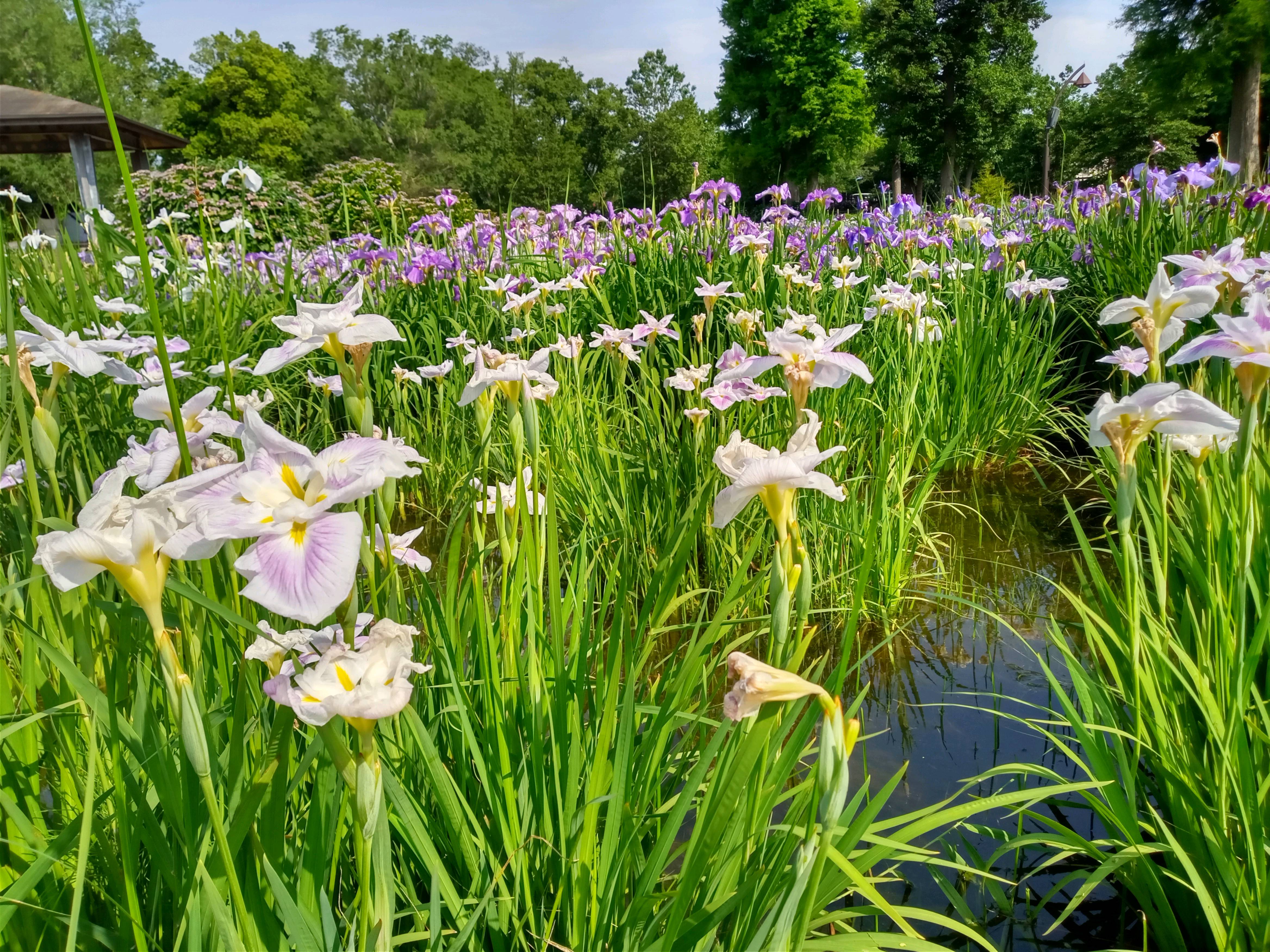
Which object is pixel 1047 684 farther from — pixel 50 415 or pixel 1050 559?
pixel 50 415

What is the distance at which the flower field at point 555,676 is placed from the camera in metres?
0.79

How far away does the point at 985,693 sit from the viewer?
192cm

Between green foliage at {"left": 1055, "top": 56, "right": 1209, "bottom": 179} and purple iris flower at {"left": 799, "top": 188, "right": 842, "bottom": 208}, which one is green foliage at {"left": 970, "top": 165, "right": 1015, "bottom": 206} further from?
green foliage at {"left": 1055, "top": 56, "right": 1209, "bottom": 179}

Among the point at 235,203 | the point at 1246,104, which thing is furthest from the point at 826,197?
the point at 1246,104

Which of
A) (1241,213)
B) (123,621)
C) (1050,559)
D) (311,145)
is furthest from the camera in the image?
(311,145)

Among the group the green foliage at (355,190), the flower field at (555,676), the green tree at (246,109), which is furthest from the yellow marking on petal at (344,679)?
the green tree at (246,109)

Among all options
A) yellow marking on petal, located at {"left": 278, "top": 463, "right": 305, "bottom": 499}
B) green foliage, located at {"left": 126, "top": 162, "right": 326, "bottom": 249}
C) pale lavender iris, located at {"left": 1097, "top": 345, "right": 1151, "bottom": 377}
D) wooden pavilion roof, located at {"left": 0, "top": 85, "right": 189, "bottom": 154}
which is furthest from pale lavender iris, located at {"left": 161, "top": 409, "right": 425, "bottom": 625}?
wooden pavilion roof, located at {"left": 0, "top": 85, "right": 189, "bottom": 154}

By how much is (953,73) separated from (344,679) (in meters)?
37.4

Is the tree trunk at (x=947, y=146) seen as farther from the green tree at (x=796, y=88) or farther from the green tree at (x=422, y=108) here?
the green tree at (x=422, y=108)

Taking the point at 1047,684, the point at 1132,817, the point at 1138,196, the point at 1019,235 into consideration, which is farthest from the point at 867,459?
the point at 1138,196

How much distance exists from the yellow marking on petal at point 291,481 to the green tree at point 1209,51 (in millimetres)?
22556

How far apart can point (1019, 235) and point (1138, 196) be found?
46.5 inches

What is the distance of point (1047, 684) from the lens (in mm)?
2520

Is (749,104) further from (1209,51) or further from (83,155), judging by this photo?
(83,155)
